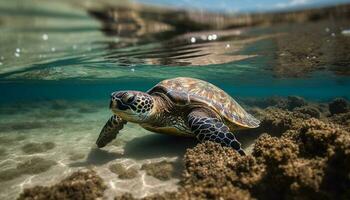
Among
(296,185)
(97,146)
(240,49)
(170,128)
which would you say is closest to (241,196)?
(296,185)

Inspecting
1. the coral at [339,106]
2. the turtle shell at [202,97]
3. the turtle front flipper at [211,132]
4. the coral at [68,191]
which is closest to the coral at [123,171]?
the coral at [68,191]

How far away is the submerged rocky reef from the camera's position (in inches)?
163

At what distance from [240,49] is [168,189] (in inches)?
419

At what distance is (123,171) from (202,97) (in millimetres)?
3077

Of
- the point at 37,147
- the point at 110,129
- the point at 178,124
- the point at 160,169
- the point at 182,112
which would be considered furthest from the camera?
the point at 37,147

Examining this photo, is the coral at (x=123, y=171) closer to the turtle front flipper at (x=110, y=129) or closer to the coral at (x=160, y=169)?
the coral at (x=160, y=169)

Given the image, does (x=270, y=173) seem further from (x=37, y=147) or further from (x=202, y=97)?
(x=37, y=147)

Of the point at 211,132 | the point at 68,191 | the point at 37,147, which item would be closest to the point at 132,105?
the point at 211,132

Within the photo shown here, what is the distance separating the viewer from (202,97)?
823 centimetres

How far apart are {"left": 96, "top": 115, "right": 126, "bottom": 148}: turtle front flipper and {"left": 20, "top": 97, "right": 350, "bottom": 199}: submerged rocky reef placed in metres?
2.72

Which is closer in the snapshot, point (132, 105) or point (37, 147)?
point (132, 105)

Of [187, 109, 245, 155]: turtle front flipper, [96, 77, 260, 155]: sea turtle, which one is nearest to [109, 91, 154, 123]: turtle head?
[96, 77, 260, 155]: sea turtle

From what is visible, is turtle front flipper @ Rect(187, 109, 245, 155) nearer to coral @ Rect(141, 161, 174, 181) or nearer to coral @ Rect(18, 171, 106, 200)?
coral @ Rect(141, 161, 174, 181)

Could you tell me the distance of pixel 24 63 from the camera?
1667cm
